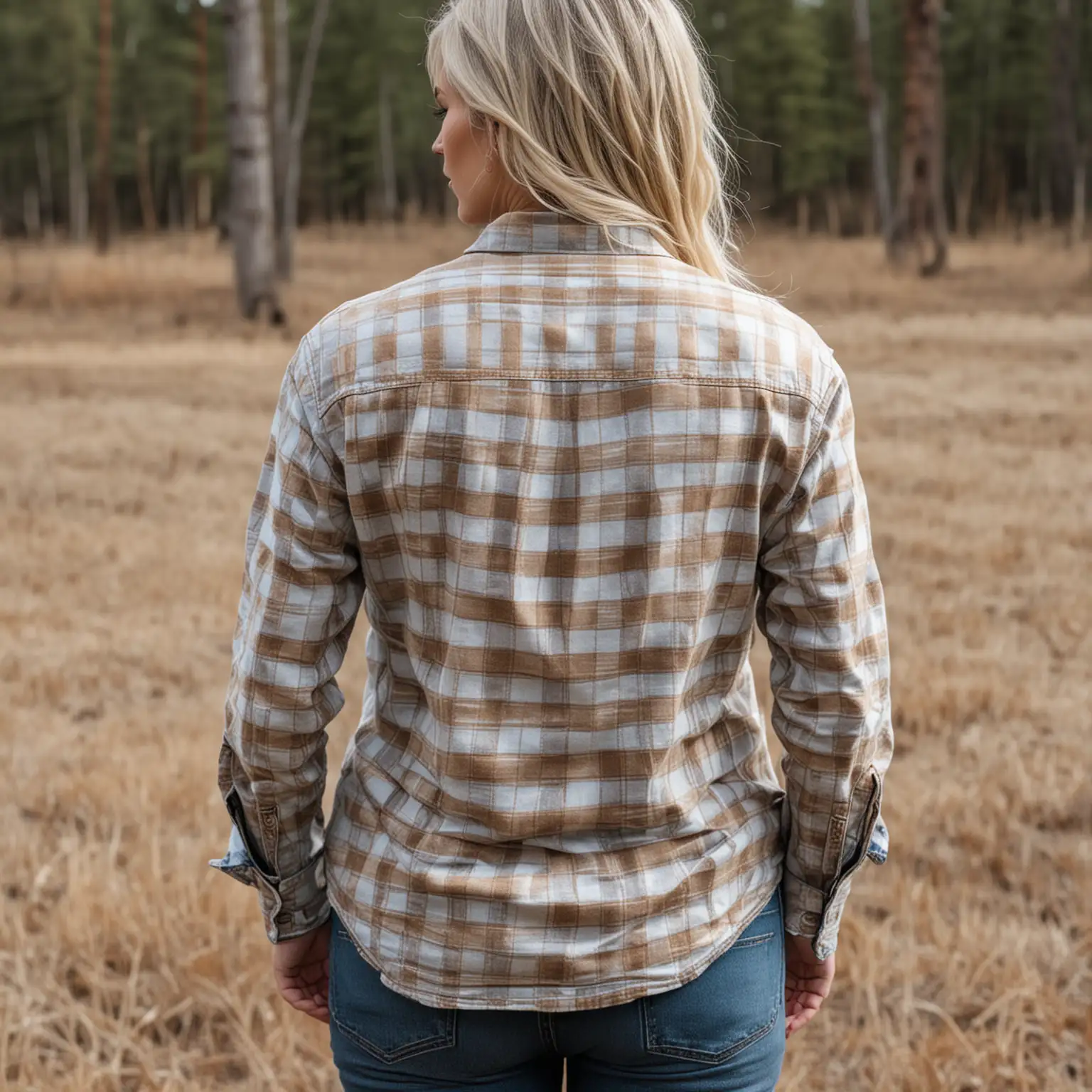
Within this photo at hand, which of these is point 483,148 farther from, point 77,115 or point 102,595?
point 77,115

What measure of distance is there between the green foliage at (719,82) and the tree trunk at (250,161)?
29.2 metres

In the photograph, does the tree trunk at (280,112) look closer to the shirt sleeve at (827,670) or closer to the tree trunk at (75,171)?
the shirt sleeve at (827,670)

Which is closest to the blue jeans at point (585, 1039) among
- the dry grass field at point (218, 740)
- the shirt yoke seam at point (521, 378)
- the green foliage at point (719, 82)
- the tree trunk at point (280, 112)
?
the shirt yoke seam at point (521, 378)

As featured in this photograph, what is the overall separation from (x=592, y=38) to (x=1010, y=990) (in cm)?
236

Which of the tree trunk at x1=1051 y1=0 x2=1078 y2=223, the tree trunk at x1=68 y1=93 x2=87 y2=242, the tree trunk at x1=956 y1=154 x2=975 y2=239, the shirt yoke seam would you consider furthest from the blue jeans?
the tree trunk at x1=68 y1=93 x2=87 y2=242

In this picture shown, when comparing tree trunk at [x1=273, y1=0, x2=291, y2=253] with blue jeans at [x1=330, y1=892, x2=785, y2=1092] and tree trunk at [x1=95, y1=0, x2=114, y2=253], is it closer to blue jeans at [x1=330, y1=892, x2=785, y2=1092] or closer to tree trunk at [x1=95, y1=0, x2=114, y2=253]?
tree trunk at [x1=95, y1=0, x2=114, y2=253]

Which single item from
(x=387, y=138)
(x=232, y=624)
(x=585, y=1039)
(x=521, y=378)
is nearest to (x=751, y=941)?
(x=585, y=1039)

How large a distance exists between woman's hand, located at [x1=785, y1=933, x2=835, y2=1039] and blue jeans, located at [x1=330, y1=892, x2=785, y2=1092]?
0.19 m

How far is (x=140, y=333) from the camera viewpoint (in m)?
14.4

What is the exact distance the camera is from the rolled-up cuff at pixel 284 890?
5.13ft

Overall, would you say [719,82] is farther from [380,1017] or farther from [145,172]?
[380,1017]

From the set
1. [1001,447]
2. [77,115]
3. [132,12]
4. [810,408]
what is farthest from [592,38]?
[132,12]

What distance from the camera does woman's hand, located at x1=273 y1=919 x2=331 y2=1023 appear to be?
1.64 m

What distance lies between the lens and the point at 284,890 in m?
1.57
